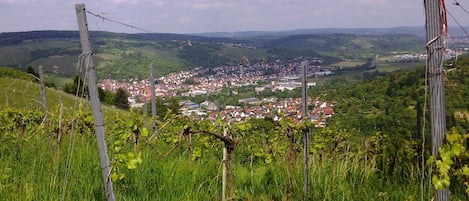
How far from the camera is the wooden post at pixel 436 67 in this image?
2055mm

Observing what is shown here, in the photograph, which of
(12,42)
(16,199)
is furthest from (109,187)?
(12,42)

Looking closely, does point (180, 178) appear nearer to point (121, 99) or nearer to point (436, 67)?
point (436, 67)

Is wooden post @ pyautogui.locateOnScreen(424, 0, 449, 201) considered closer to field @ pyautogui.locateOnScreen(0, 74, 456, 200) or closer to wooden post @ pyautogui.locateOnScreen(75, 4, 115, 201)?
field @ pyautogui.locateOnScreen(0, 74, 456, 200)

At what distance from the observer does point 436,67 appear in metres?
2.11

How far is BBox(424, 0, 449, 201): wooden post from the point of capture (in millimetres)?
2055

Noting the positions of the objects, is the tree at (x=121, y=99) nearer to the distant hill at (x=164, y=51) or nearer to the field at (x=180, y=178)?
the distant hill at (x=164, y=51)

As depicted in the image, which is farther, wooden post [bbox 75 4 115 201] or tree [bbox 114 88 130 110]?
tree [bbox 114 88 130 110]

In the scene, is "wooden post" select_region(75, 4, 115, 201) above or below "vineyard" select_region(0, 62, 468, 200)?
above

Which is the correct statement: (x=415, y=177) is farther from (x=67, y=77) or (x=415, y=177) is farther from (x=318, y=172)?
(x=67, y=77)

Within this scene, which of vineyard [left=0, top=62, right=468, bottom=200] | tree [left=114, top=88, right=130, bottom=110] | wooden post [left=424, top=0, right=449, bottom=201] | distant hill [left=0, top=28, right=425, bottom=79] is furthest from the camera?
distant hill [left=0, top=28, right=425, bottom=79]

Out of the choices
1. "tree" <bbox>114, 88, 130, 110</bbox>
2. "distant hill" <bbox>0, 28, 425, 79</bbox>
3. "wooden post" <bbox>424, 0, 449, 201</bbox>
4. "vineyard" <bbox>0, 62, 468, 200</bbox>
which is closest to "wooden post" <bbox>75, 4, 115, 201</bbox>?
"vineyard" <bbox>0, 62, 468, 200</bbox>

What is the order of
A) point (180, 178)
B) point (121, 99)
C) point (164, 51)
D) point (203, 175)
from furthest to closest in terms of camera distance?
1. point (164, 51)
2. point (121, 99)
3. point (203, 175)
4. point (180, 178)

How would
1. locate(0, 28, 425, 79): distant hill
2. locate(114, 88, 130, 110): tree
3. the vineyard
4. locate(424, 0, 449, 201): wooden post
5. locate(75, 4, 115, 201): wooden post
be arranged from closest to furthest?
locate(424, 0, 449, 201): wooden post → locate(75, 4, 115, 201): wooden post → the vineyard → locate(114, 88, 130, 110): tree → locate(0, 28, 425, 79): distant hill

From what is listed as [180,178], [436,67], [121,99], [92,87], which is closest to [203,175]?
[180,178]
